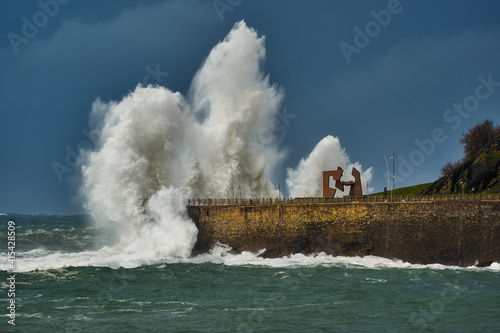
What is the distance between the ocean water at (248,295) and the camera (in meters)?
23.3

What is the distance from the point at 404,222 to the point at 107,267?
20.9 meters

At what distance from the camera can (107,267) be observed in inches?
1540

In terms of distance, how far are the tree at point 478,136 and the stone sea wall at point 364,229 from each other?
4500 centimetres

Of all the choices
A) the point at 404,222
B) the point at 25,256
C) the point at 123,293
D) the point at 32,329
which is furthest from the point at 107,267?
the point at 404,222

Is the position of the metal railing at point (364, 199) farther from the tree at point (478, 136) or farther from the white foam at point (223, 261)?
the tree at point (478, 136)

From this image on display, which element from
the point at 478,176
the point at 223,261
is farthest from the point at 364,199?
the point at 478,176

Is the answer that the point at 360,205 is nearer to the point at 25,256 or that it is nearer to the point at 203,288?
the point at 203,288

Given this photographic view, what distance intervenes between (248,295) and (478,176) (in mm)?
43492

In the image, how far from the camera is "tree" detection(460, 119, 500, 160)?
8025cm

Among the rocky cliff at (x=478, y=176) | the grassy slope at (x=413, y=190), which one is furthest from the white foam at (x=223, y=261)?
the grassy slope at (x=413, y=190)

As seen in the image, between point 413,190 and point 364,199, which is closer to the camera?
point 364,199

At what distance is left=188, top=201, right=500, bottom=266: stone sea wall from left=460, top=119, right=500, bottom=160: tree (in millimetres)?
45001

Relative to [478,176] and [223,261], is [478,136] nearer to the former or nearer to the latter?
[478,176]

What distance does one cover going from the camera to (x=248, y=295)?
29.1 m
